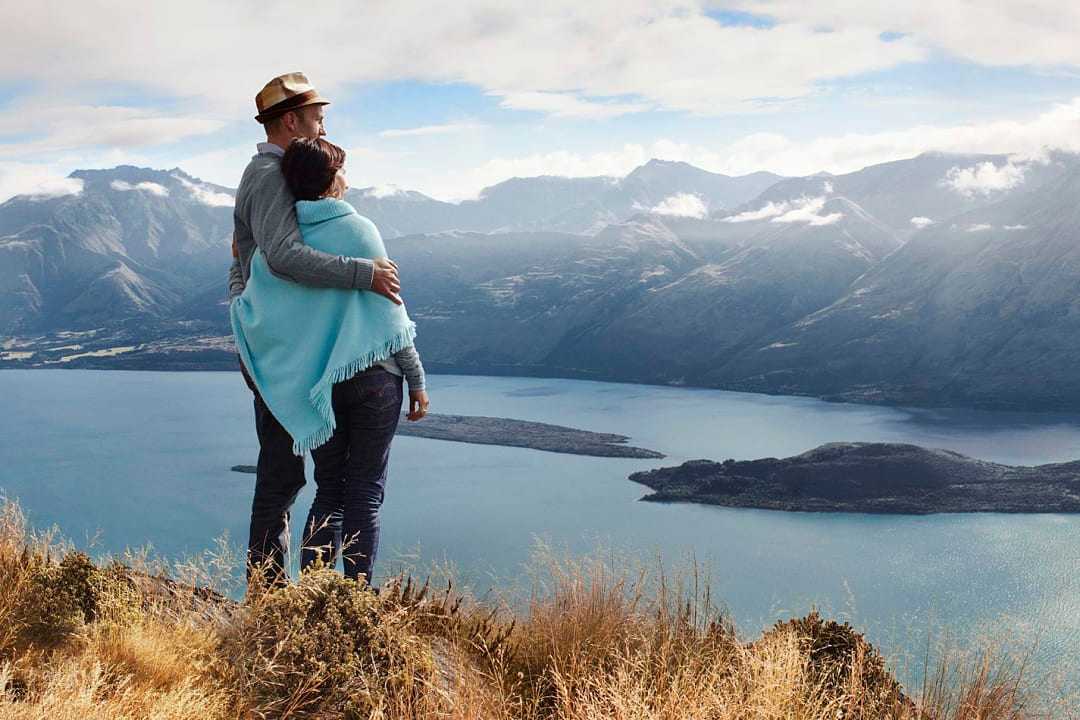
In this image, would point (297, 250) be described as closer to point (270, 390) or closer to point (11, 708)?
point (270, 390)

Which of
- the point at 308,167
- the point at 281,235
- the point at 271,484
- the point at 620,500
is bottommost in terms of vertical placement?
the point at 620,500

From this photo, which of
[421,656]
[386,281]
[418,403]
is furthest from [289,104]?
[421,656]

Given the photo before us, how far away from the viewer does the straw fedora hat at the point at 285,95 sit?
8.48 feet

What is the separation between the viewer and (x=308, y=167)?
2557 mm

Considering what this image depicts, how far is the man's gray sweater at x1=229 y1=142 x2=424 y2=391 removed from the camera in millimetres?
2494

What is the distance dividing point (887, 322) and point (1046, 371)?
2475cm

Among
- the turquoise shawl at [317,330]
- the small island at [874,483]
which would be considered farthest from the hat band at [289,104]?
the small island at [874,483]

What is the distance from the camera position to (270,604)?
212cm

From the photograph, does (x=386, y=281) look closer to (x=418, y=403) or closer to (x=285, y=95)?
(x=418, y=403)

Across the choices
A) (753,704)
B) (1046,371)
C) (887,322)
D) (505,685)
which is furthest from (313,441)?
(887,322)

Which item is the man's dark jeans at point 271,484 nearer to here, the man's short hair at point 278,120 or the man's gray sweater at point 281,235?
the man's gray sweater at point 281,235

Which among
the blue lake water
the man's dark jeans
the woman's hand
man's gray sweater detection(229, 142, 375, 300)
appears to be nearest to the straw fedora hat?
man's gray sweater detection(229, 142, 375, 300)

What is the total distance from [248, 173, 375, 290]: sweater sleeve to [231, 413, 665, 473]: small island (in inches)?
2790

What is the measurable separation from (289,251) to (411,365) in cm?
46
